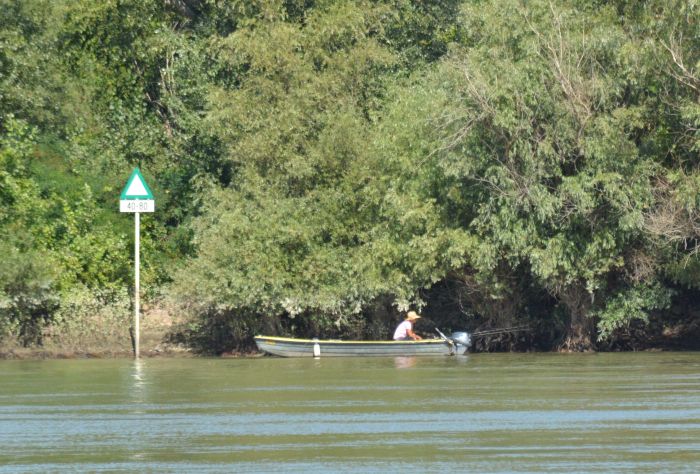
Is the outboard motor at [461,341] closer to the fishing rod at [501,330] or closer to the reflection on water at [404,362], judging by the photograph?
the reflection on water at [404,362]

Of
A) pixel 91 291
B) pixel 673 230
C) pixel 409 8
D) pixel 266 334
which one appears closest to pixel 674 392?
pixel 673 230

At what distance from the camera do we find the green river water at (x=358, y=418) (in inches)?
537

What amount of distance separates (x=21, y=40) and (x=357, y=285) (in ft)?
36.7

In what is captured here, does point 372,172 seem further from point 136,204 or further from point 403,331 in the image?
point 136,204

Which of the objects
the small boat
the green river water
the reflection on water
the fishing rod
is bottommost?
the green river water

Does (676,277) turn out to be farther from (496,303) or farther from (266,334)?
(266,334)

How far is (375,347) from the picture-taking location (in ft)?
92.3

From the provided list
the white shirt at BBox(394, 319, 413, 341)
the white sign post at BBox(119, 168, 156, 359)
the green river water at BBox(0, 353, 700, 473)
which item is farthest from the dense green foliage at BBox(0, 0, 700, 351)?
the green river water at BBox(0, 353, 700, 473)

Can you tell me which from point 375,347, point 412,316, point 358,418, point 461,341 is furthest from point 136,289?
point 358,418

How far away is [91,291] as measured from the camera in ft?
97.5

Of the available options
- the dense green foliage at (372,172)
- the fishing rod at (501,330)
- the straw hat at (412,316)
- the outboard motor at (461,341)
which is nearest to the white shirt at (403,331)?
the straw hat at (412,316)

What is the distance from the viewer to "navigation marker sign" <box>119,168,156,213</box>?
29656 millimetres

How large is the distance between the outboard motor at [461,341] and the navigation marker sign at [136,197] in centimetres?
740

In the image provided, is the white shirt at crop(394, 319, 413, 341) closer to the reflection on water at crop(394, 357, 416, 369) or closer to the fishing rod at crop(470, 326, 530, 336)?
the reflection on water at crop(394, 357, 416, 369)
